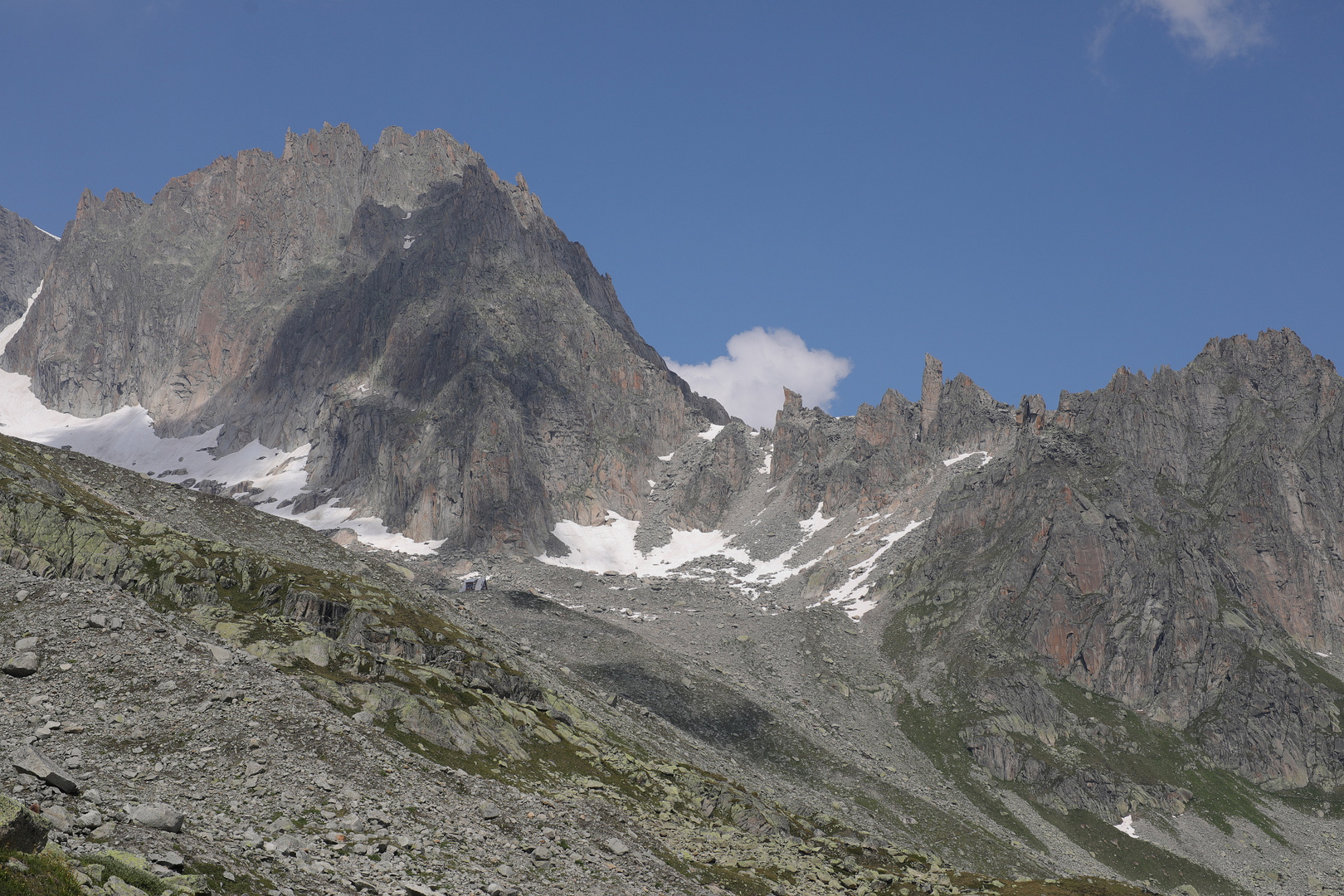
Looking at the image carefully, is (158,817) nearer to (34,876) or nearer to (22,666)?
(34,876)

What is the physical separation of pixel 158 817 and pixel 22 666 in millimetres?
18491

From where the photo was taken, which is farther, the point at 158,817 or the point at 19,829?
the point at 158,817

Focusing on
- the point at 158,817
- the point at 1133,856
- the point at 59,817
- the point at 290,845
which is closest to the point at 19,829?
the point at 59,817

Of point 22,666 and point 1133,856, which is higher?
point 22,666

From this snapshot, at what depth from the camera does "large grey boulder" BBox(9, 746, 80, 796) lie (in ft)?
98.6

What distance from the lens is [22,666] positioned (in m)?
42.1

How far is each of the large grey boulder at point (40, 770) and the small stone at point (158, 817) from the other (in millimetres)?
2492

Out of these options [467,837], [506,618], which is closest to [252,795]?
[467,837]

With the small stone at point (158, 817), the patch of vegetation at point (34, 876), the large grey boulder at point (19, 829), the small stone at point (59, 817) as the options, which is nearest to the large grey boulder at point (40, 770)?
the small stone at point (158, 817)

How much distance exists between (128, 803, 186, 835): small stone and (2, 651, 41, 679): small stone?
17.1m

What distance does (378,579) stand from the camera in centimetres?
11269

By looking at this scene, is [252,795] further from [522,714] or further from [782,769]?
[782,769]

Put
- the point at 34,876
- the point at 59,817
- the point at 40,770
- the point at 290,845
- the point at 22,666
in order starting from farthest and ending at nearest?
→ the point at 22,666
the point at 290,845
the point at 40,770
the point at 59,817
the point at 34,876

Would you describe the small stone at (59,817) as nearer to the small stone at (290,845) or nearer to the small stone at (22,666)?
the small stone at (290,845)
